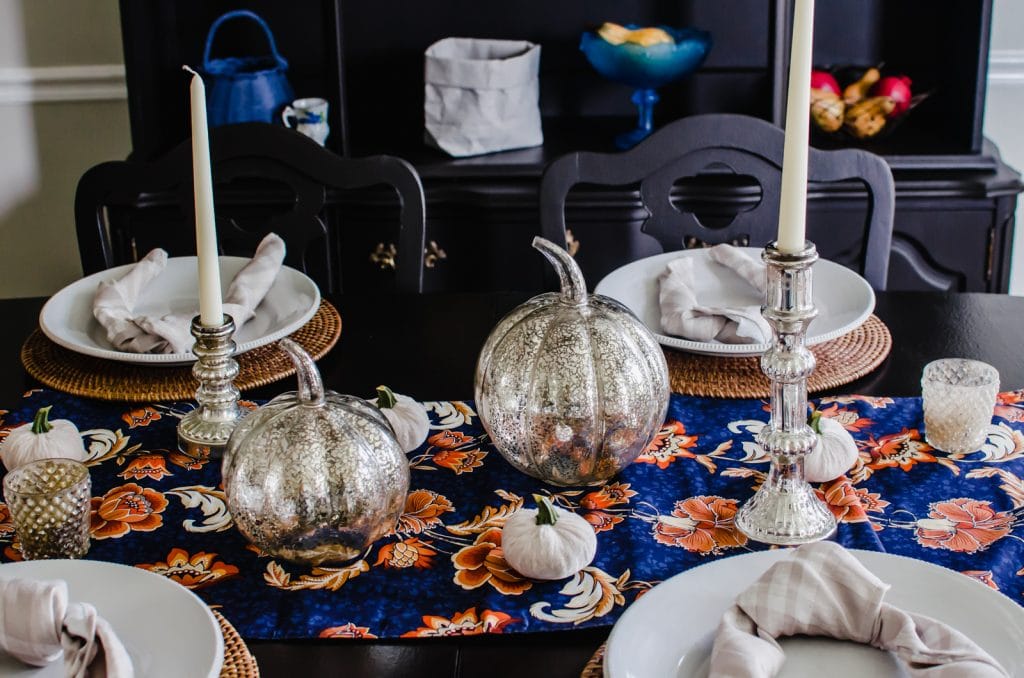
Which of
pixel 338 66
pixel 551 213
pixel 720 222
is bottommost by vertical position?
pixel 720 222

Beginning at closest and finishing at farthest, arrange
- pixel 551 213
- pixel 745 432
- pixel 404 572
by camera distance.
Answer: pixel 404 572 < pixel 745 432 < pixel 551 213

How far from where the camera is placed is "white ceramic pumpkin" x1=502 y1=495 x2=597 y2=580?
2.73 ft

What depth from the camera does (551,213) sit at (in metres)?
1.56

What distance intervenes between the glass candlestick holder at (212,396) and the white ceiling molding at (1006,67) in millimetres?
1847

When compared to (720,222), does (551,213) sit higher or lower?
higher

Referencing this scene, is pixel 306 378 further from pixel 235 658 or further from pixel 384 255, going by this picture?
pixel 384 255

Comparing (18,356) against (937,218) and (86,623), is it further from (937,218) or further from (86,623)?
(937,218)

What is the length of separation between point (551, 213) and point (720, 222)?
2.11 ft

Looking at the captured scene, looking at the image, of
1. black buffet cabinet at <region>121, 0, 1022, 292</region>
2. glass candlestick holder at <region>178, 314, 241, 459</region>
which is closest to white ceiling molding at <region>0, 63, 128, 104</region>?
black buffet cabinet at <region>121, 0, 1022, 292</region>

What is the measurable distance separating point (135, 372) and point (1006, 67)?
186 cm

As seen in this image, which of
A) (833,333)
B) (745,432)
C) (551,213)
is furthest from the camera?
(551,213)

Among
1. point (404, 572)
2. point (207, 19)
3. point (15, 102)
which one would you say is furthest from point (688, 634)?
point (15, 102)

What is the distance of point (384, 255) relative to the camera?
218 centimetres

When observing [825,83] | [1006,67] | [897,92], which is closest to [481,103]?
[825,83]
